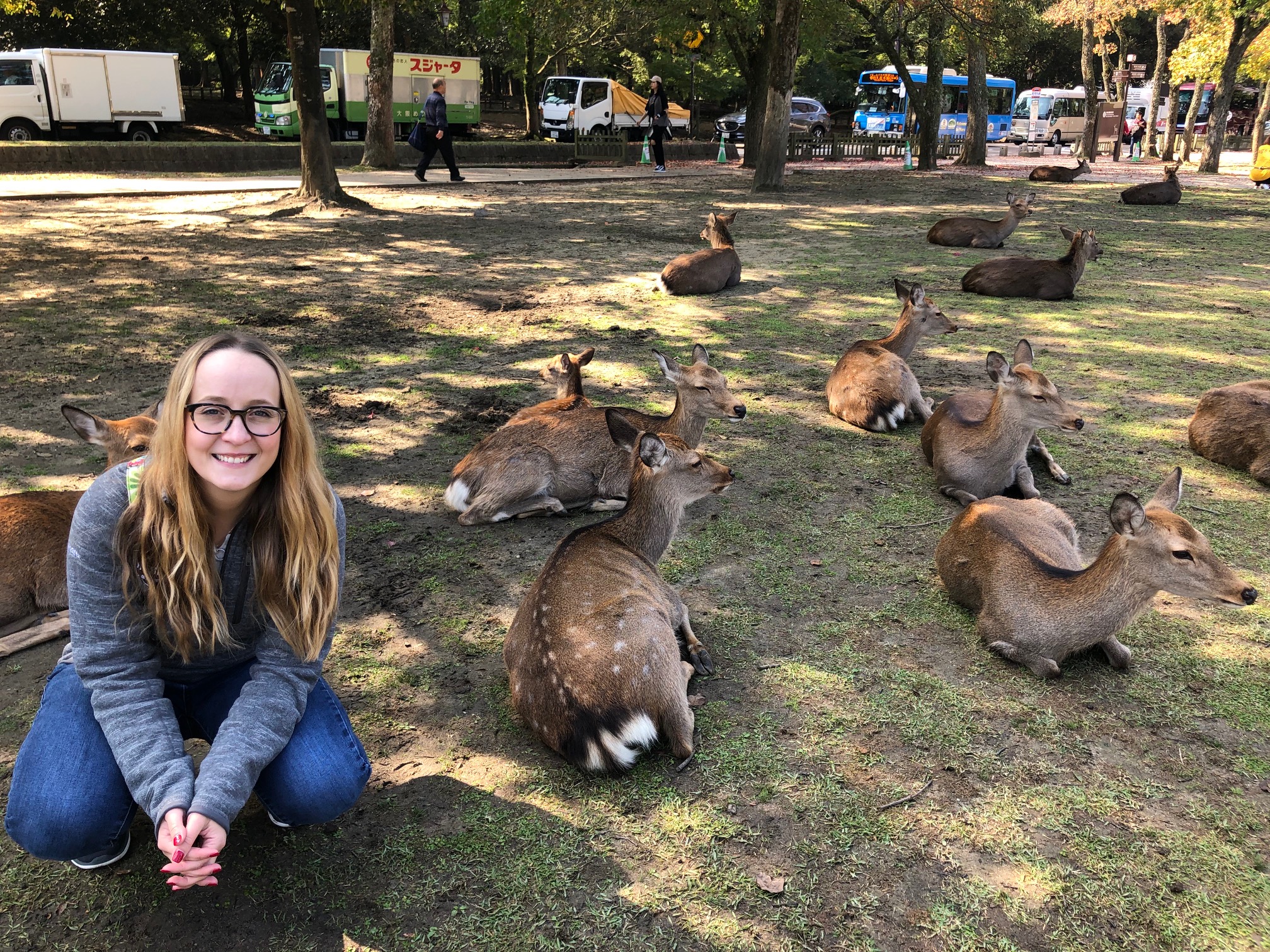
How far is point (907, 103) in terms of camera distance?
42.5 m

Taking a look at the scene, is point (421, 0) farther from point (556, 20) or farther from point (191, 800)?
point (191, 800)

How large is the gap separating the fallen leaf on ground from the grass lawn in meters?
0.02

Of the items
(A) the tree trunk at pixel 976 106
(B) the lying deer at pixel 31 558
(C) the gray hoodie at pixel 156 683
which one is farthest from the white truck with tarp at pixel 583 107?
(C) the gray hoodie at pixel 156 683

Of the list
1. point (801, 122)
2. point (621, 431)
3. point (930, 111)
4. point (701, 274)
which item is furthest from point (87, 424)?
point (801, 122)

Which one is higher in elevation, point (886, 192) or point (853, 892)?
point (886, 192)

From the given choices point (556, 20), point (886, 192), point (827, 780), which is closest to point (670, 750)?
point (827, 780)

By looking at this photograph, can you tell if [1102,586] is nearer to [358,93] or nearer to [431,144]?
[431,144]

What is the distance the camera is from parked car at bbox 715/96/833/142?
37.8 metres

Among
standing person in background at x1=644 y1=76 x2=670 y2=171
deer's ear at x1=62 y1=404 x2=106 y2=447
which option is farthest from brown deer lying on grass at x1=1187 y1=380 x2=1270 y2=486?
standing person in background at x1=644 y1=76 x2=670 y2=171

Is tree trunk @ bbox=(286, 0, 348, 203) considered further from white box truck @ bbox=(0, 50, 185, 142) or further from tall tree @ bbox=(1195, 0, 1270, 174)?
tall tree @ bbox=(1195, 0, 1270, 174)

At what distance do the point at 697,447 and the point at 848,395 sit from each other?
4.00 feet

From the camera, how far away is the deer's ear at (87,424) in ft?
14.3

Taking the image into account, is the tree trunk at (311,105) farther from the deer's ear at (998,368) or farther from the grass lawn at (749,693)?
the deer's ear at (998,368)

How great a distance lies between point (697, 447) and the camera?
19.6ft
